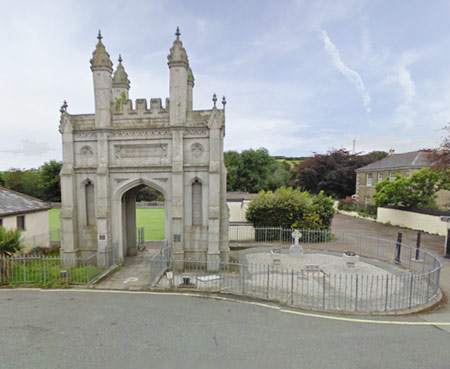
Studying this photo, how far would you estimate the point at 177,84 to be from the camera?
1273 cm

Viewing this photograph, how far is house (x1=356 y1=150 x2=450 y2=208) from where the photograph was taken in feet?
109

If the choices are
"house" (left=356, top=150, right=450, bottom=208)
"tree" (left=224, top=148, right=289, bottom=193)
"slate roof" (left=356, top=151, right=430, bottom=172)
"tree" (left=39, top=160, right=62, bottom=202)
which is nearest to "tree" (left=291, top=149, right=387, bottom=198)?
"house" (left=356, top=150, right=450, bottom=208)

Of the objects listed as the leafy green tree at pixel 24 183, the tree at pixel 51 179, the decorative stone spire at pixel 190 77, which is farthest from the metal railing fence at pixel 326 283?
the leafy green tree at pixel 24 183

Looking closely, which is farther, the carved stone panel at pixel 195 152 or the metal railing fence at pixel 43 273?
the carved stone panel at pixel 195 152

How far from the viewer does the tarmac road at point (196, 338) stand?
580 centimetres

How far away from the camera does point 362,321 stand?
7.81 meters

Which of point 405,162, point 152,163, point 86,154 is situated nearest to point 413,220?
point 405,162

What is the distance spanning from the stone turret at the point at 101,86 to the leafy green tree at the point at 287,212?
12.8 m

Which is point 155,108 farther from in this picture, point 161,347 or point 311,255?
point 311,255

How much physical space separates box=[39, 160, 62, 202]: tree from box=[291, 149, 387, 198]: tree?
5149cm

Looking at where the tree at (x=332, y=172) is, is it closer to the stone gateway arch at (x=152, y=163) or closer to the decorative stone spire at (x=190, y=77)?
the decorative stone spire at (x=190, y=77)

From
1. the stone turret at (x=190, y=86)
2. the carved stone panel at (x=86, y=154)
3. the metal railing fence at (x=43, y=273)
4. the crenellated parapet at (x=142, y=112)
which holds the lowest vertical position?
the metal railing fence at (x=43, y=273)

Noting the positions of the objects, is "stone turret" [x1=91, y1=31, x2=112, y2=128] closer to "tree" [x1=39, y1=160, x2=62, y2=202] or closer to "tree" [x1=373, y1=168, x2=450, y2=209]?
"tree" [x1=373, y1=168, x2=450, y2=209]

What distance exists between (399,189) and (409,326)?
76.5 ft
